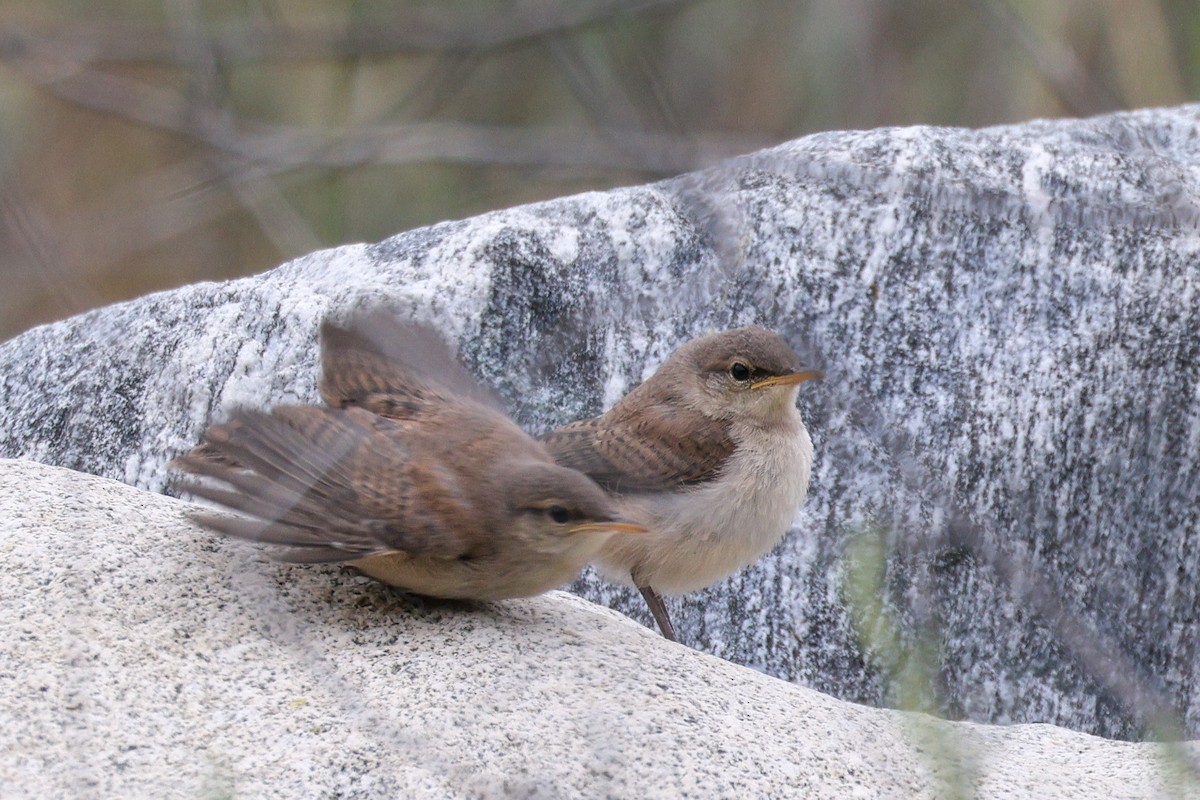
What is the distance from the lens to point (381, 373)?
405 centimetres

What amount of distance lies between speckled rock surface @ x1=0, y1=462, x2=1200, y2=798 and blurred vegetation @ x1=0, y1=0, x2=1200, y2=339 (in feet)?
8.00

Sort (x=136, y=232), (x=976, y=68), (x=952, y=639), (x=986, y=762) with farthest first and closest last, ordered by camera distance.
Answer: (x=976, y=68), (x=136, y=232), (x=952, y=639), (x=986, y=762)

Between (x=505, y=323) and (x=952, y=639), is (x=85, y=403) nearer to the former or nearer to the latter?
(x=505, y=323)

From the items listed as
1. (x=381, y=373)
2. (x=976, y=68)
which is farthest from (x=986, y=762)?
(x=976, y=68)

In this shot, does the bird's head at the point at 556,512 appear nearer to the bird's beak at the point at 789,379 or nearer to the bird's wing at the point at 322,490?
the bird's wing at the point at 322,490

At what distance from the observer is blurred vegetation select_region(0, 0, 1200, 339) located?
22.2ft

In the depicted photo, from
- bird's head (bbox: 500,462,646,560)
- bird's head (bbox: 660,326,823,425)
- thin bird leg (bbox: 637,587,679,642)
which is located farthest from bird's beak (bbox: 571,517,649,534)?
bird's head (bbox: 660,326,823,425)

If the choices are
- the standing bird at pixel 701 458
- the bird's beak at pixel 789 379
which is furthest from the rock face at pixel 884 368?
the standing bird at pixel 701 458

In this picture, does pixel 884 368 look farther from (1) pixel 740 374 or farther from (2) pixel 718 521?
(2) pixel 718 521

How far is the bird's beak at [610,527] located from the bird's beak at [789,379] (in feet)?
3.28

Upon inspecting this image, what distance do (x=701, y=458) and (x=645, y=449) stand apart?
0.17 m

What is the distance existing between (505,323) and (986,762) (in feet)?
6.99

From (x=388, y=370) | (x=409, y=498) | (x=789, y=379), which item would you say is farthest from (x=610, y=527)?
(x=789, y=379)

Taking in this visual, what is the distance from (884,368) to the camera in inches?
190
